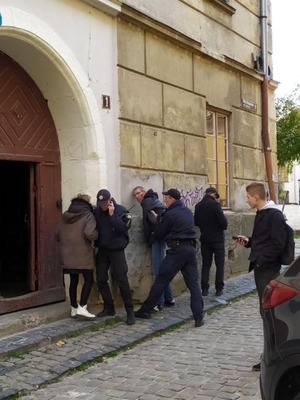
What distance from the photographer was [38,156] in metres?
6.91

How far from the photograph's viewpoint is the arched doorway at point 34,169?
6539 millimetres

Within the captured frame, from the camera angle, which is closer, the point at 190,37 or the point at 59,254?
the point at 59,254

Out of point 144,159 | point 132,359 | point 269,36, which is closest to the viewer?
point 132,359

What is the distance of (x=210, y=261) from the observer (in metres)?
8.66

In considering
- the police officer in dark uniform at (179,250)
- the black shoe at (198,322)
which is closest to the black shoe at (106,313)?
the police officer in dark uniform at (179,250)

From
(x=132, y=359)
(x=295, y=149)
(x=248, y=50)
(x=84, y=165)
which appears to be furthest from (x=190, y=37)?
(x=295, y=149)

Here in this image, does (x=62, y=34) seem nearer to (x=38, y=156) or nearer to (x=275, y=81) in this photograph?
(x=38, y=156)

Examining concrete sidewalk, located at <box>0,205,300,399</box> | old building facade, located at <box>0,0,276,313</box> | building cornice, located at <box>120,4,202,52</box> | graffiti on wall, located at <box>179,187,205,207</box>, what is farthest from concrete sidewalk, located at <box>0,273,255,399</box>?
building cornice, located at <box>120,4,202,52</box>

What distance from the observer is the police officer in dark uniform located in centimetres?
660

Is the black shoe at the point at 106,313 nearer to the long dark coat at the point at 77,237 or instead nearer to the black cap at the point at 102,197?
the long dark coat at the point at 77,237

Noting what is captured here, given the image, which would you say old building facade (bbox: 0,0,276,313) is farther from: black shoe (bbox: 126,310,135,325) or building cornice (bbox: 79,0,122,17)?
black shoe (bbox: 126,310,135,325)

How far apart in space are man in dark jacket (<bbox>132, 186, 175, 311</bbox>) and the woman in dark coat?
1018 mm

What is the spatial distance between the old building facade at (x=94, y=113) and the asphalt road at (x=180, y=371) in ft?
5.60

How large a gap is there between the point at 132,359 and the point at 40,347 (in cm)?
103
